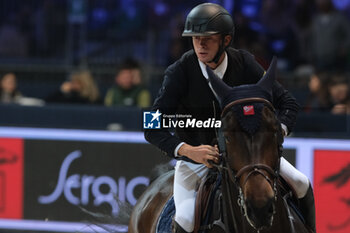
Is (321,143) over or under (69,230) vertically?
over

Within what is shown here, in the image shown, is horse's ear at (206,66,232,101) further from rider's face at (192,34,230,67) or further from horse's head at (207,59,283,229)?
rider's face at (192,34,230,67)

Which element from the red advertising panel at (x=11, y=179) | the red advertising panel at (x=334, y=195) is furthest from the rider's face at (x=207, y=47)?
the red advertising panel at (x=11, y=179)

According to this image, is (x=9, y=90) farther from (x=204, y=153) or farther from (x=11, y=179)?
(x=204, y=153)

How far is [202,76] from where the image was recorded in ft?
14.5

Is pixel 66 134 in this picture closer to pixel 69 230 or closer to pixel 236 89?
pixel 69 230

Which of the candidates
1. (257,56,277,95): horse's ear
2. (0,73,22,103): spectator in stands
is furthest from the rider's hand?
(0,73,22,103): spectator in stands

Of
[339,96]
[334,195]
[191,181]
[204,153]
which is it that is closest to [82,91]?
[339,96]

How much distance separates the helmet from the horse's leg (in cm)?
139

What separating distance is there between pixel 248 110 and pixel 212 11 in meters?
0.91

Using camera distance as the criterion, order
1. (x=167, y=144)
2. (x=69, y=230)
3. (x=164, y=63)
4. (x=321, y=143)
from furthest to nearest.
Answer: (x=164, y=63)
(x=69, y=230)
(x=321, y=143)
(x=167, y=144)

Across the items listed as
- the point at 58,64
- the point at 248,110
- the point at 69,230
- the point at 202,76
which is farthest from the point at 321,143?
the point at 58,64

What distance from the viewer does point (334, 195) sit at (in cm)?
770

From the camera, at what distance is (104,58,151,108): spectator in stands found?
989 cm

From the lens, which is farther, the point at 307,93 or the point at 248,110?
the point at 307,93
